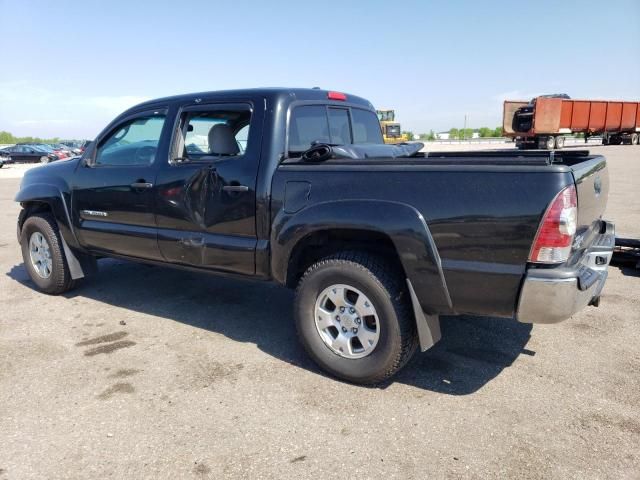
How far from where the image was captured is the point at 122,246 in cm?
459

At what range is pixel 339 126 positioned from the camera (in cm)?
441

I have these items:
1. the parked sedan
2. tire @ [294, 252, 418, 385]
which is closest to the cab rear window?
tire @ [294, 252, 418, 385]

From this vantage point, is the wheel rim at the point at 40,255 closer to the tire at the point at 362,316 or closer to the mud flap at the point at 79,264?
the mud flap at the point at 79,264

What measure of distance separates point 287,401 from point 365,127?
2670 mm

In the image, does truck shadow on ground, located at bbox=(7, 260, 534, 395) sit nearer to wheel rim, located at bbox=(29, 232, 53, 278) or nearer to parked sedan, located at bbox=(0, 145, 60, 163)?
wheel rim, located at bbox=(29, 232, 53, 278)

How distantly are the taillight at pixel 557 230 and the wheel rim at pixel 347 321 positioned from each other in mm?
1027

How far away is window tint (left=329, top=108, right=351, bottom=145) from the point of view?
4.31 meters

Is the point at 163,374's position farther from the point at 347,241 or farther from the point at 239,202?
the point at 347,241

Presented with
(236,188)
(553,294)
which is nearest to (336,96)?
(236,188)

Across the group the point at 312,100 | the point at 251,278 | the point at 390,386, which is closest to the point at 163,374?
the point at 251,278

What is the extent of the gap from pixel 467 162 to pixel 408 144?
1750 mm

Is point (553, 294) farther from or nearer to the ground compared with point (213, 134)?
nearer to the ground

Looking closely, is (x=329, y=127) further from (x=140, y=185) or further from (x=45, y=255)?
(x=45, y=255)

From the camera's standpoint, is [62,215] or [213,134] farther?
[62,215]
